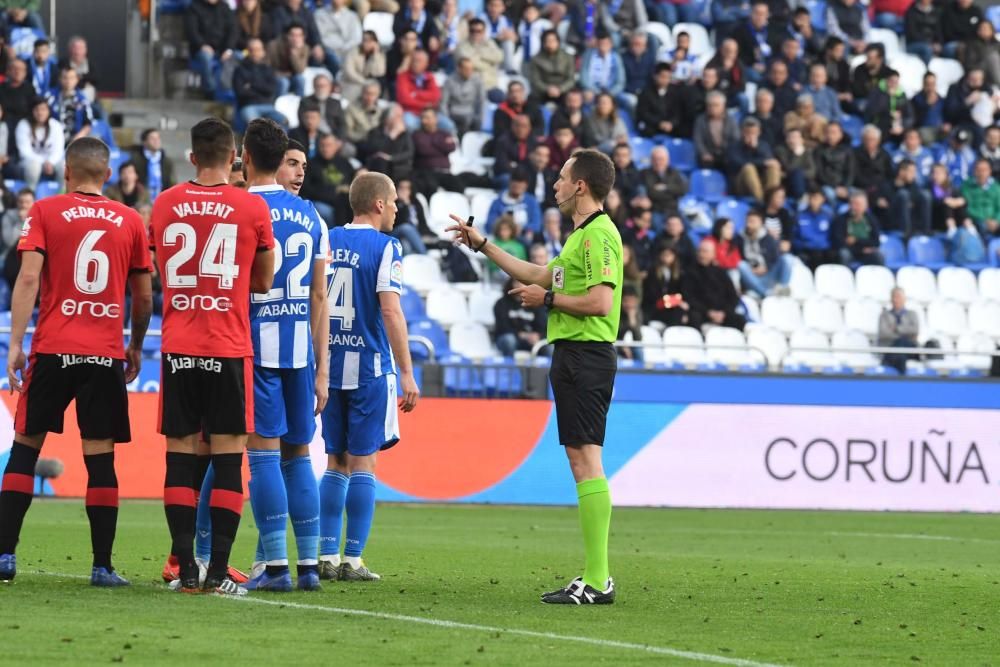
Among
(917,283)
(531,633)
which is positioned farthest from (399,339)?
(917,283)

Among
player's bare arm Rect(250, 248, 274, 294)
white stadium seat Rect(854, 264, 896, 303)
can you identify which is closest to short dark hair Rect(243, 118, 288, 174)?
player's bare arm Rect(250, 248, 274, 294)

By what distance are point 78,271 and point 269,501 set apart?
4.72 feet

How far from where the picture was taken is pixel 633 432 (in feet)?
59.2

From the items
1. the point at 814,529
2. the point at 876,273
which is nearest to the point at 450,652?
the point at 814,529

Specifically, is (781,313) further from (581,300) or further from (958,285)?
(581,300)

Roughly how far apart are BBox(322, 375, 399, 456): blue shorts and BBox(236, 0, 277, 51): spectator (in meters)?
14.0

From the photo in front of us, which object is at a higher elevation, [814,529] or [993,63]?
[993,63]

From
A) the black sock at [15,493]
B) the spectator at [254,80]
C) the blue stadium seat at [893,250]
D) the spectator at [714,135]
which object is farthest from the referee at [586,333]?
the blue stadium seat at [893,250]

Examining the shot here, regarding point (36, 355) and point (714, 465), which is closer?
point (36, 355)

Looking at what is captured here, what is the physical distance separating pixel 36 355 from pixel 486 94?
52.4 feet

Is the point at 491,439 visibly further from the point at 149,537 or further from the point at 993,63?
the point at 993,63

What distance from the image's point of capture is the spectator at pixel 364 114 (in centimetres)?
2159

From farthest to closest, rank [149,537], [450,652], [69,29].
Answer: [69,29] < [149,537] < [450,652]

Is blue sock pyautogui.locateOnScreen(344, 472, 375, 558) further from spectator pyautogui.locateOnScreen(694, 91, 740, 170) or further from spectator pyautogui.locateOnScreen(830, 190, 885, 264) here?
spectator pyautogui.locateOnScreen(694, 91, 740, 170)
